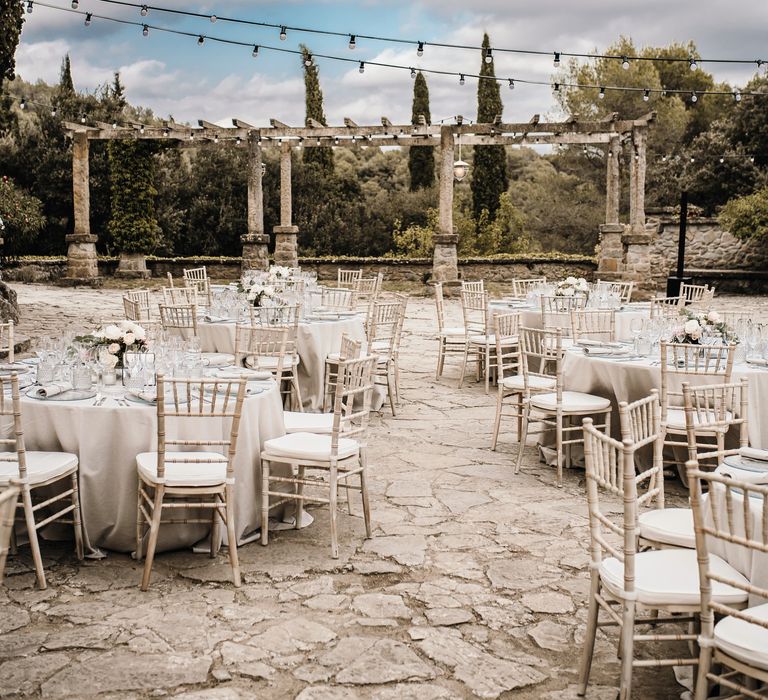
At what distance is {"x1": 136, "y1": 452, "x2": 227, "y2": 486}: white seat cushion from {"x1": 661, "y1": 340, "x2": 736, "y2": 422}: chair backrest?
8.53 ft

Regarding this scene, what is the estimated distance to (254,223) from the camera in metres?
19.2

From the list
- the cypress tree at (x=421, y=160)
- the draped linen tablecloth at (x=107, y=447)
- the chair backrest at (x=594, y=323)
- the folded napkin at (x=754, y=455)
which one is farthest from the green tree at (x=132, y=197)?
the folded napkin at (x=754, y=455)

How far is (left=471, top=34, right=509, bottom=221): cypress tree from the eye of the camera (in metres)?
24.5

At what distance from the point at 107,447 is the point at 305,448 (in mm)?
974

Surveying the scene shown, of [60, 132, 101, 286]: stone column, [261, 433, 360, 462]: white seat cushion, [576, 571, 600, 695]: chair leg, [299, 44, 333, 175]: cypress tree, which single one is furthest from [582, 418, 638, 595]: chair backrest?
[299, 44, 333, 175]: cypress tree

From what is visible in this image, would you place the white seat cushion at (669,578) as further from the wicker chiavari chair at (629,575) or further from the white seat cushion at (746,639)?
the white seat cushion at (746,639)

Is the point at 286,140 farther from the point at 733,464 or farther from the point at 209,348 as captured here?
the point at 733,464

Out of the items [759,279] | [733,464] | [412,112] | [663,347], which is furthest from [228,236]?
[733,464]

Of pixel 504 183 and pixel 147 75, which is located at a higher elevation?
pixel 147 75

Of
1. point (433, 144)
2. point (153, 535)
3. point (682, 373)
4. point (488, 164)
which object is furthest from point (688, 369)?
point (488, 164)

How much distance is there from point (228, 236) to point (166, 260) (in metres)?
5.45

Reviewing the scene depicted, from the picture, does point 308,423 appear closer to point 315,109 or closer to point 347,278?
point 347,278

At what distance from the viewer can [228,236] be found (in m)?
26.5

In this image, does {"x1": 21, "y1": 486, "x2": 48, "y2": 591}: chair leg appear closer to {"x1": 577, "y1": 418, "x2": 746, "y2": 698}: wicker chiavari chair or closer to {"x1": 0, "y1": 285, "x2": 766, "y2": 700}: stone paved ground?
{"x1": 0, "y1": 285, "x2": 766, "y2": 700}: stone paved ground
